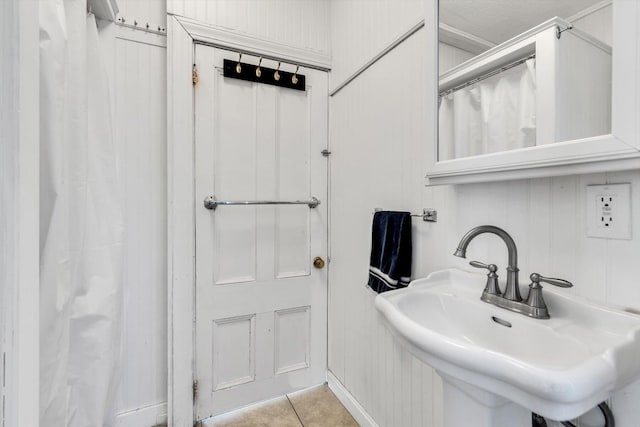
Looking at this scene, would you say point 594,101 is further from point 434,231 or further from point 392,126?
point 392,126

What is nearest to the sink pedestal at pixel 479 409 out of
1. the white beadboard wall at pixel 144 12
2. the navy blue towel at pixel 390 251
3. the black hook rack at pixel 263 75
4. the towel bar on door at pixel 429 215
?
the navy blue towel at pixel 390 251

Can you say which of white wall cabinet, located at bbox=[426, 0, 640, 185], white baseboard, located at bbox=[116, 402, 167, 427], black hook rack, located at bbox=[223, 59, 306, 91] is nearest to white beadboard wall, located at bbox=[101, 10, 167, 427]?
white baseboard, located at bbox=[116, 402, 167, 427]

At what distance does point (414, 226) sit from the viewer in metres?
1.20

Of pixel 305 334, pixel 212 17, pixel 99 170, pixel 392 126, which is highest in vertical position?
pixel 212 17

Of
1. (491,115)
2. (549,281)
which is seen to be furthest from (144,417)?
(491,115)

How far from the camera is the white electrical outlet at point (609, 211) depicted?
64cm

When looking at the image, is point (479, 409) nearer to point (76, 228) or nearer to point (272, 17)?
point (76, 228)

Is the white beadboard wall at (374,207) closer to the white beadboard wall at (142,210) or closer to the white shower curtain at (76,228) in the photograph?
the white beadboard wall at (142,210)

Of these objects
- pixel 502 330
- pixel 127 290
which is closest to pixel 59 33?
pixel 127 290

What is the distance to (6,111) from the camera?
0.47 metres

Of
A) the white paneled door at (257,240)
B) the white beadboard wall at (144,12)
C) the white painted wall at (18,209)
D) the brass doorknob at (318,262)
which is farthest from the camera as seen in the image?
the brass doorknob at (318,262)

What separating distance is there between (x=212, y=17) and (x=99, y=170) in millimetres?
1061

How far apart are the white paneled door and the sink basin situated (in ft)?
3.14

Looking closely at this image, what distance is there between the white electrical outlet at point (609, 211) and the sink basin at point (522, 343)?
0.58 ft
